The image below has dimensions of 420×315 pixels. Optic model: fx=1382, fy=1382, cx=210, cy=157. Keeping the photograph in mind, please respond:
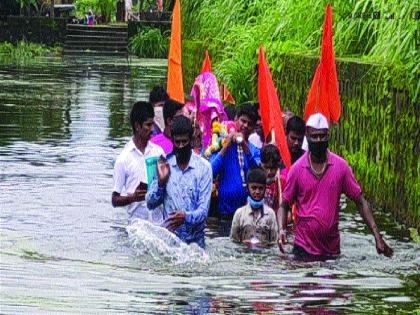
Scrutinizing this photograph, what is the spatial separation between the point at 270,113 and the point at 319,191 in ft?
9.00

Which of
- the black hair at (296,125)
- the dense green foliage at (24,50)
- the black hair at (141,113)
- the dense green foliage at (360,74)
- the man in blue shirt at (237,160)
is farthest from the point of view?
the dense green foliage at (24,50)

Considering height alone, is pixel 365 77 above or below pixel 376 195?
above

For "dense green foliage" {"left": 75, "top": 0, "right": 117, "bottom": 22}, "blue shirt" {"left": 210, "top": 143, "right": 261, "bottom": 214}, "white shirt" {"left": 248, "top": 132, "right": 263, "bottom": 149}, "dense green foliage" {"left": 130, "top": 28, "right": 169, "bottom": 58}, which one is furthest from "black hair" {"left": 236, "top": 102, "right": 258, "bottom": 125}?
"dense green foliage" {"left": 75, "top": 0, "right": 117, "bottom": 22}

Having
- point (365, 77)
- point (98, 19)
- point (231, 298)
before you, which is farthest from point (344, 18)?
point (98, 19)

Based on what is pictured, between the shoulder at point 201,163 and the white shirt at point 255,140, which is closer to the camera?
the shoulder at point 201,163

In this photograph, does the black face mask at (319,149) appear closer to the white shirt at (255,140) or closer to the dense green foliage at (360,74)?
the dense green foliage at (360,74)

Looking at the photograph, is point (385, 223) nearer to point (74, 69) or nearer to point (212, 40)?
point (212, 40)

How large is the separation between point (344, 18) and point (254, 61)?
3453mm

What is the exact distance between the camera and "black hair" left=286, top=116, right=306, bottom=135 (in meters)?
13.0

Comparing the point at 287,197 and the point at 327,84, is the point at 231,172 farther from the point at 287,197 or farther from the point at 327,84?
the point at 287,197

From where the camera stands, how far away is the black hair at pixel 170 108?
1338 centimetres

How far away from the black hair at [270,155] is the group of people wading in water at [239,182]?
0.04ft

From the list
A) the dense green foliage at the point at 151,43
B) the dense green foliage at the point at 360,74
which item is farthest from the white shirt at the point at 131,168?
the dense green foliage at the point at 151,43

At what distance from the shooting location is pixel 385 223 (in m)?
14.8
